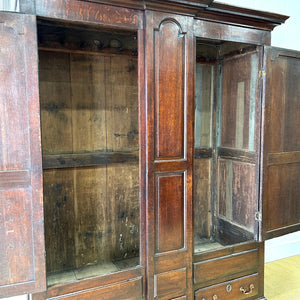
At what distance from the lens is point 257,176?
222 cm

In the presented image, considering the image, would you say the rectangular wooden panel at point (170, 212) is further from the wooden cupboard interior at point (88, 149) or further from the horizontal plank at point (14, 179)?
the horizontal plank at point (14, 179)

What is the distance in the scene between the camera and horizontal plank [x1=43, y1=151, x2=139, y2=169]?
87.2 inches

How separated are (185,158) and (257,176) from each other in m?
0.70

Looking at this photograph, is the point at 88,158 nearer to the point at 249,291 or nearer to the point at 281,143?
the point at 281,143

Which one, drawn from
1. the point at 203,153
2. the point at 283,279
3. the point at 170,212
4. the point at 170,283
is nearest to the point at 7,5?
the point at 170,212

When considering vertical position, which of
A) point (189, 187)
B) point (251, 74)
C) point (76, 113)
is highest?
point (251, 74)

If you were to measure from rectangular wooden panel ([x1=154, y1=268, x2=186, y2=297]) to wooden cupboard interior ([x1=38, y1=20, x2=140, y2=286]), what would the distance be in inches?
22.1

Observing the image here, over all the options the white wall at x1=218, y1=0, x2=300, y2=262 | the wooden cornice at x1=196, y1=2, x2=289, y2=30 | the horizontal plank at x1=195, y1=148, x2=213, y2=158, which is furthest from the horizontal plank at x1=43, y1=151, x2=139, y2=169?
the white wall at x1=218, y1=0, x2=300, y2=262

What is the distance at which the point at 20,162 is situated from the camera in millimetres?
1517

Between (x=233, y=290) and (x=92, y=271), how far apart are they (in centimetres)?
111

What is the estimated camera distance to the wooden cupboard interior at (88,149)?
2213mm

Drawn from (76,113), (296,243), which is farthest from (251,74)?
(296,243)

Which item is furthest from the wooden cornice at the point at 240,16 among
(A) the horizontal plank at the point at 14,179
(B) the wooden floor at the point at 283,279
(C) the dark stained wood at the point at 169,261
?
(B) the wooden floor at the point at 283,279

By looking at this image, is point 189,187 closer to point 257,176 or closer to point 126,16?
point 257,176
